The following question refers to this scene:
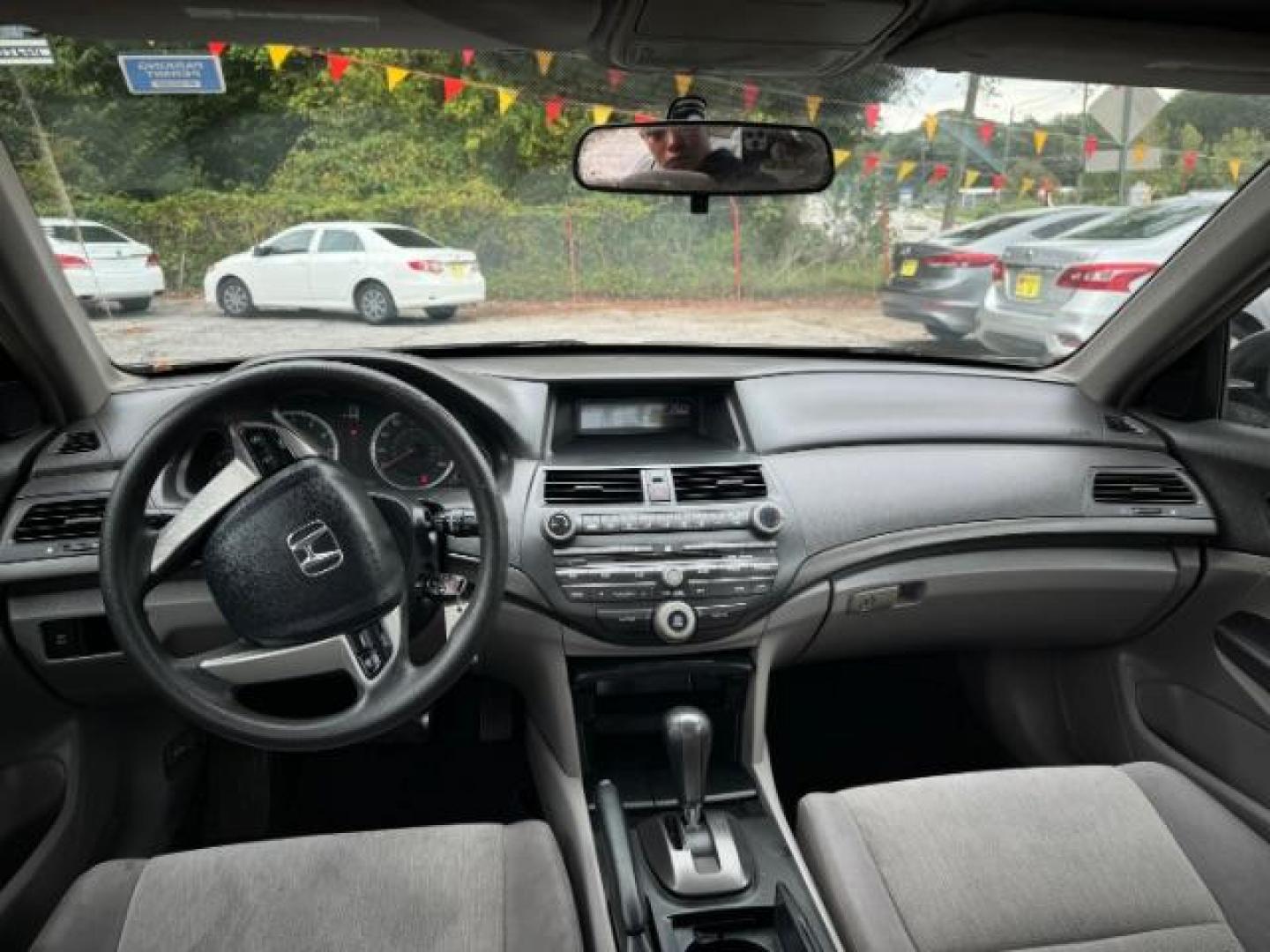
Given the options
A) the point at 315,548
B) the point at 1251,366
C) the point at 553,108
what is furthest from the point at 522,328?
the point at 1251,366

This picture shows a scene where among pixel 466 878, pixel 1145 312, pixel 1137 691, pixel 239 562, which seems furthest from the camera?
pixel 1137 691

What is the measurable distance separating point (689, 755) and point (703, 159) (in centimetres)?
135

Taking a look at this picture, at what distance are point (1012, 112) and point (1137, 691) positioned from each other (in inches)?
66.3

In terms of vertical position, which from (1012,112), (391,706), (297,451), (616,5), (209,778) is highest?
(616,5)

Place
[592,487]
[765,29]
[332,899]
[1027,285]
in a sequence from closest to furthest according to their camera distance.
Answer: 1. [765,29]
2. [332,899]
3. [592,487]
4. [1027,285]

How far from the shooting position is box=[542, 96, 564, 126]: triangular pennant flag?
2.32 metres

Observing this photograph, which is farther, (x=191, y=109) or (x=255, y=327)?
(x=255, y=327)

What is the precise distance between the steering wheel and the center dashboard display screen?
868 millimetres

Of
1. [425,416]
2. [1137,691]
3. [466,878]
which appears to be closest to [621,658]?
[466,878]

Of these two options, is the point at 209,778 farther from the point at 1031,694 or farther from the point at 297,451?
the point at 1031,694

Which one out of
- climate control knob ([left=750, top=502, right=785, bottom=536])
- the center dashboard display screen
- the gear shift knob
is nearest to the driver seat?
the gear shift knob

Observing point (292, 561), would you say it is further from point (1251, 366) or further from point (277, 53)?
point (1251, 366)

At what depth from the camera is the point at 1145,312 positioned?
244cm

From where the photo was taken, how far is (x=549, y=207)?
2617 mm
